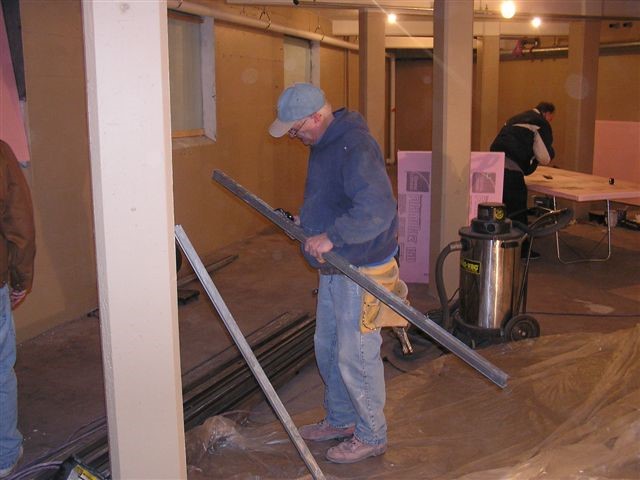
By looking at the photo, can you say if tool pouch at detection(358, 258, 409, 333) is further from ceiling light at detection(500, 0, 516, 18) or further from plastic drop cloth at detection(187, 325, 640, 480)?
ceiling light at detection(500, 0, 516, 18)

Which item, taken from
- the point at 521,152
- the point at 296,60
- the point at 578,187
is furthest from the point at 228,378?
the point at 296,60

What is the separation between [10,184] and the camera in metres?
2.76

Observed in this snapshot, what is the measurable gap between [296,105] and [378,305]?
31.5 inches

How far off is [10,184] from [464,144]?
10.8 ft

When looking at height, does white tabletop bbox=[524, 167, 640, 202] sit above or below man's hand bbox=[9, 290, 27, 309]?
above

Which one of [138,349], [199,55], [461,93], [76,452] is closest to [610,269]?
[461,93]

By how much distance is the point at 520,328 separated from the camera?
416 centimetres

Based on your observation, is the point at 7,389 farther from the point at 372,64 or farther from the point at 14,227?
the point at 372,64

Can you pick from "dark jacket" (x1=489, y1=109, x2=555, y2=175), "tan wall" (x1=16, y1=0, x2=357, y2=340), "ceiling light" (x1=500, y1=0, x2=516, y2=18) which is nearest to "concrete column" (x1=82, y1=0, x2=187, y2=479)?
"tan wall" (x1=16, y1=0, x2=357, y2=340)

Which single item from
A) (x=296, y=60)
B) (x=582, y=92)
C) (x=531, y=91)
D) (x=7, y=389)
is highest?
(x=296, y=60)

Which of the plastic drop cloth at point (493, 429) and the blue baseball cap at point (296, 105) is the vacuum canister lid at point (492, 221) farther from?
the blue baseball cap at point (296, 105)

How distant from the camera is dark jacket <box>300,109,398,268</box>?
2.59 meters

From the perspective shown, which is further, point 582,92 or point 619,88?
A: point 619,88

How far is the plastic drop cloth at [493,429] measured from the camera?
2.38m
